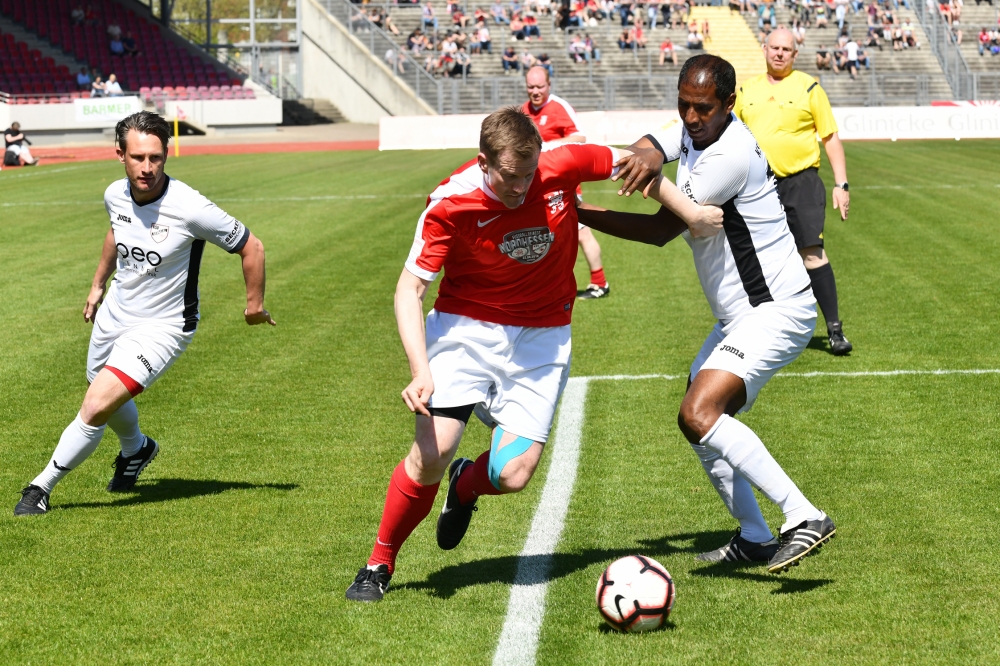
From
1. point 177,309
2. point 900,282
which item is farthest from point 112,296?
point 900,282

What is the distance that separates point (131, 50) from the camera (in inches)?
1972

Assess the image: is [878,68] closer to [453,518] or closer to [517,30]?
[517,30]

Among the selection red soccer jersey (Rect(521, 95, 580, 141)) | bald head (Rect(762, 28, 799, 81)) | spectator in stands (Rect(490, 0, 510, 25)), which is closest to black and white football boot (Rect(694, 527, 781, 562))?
bald head (Rect(762, 28, 799, 81))

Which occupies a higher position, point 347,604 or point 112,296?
point 112,296

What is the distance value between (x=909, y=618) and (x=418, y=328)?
7.26 ft

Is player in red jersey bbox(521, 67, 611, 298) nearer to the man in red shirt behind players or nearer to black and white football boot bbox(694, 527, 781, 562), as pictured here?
black and white football boot bbox(694, 527, 781, 562)

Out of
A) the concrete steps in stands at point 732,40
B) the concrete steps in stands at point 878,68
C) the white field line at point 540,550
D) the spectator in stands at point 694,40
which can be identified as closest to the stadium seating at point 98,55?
the spectator in stands at point 694,40

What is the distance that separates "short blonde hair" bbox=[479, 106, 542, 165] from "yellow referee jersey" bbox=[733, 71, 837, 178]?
5.50 metres

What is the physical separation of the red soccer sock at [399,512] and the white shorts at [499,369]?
374 mm

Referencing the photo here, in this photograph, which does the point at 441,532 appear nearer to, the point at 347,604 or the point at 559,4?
the point at 347,604

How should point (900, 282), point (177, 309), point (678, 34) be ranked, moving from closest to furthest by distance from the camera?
point (177, 309)
point (900, 282)
point (678, 34)

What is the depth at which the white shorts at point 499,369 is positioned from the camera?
496cm

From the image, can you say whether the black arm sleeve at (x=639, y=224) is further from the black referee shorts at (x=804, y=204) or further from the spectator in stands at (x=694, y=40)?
the spectator in stands at (x=694, y=40)

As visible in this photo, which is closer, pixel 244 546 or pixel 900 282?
pixel 244 546
